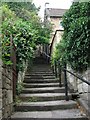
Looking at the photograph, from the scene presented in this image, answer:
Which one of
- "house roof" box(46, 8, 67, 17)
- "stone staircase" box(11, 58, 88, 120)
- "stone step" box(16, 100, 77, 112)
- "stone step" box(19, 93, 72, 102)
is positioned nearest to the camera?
"stone staircase" box(11, 58, 88, 120)

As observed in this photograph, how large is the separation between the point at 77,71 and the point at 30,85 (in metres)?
1.90

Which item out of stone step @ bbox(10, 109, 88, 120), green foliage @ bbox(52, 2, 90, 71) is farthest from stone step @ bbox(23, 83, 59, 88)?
stone step @ bbox(10, 109, 88, 120)

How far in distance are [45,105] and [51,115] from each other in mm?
556

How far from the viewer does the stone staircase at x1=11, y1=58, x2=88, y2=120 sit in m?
4.70

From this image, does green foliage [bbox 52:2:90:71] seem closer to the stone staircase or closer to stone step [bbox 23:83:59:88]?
the stone staircase

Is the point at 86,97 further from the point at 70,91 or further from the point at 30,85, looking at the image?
the point at 30,85

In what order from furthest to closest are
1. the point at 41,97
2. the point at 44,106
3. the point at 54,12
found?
the point at 54,12, the point at 41,97, the point at 44,106

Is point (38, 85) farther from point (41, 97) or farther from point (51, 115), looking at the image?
point (51, 115)

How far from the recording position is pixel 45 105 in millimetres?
5336

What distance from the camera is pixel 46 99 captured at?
19.5ft

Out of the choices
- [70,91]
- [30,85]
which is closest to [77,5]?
[70,91]

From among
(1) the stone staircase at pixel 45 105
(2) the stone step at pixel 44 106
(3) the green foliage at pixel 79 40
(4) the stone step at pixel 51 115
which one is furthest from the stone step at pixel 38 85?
(4) the stone step at pixel 51 115

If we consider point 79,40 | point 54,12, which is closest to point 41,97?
point 79,40

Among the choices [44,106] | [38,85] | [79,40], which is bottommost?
[44,106]
